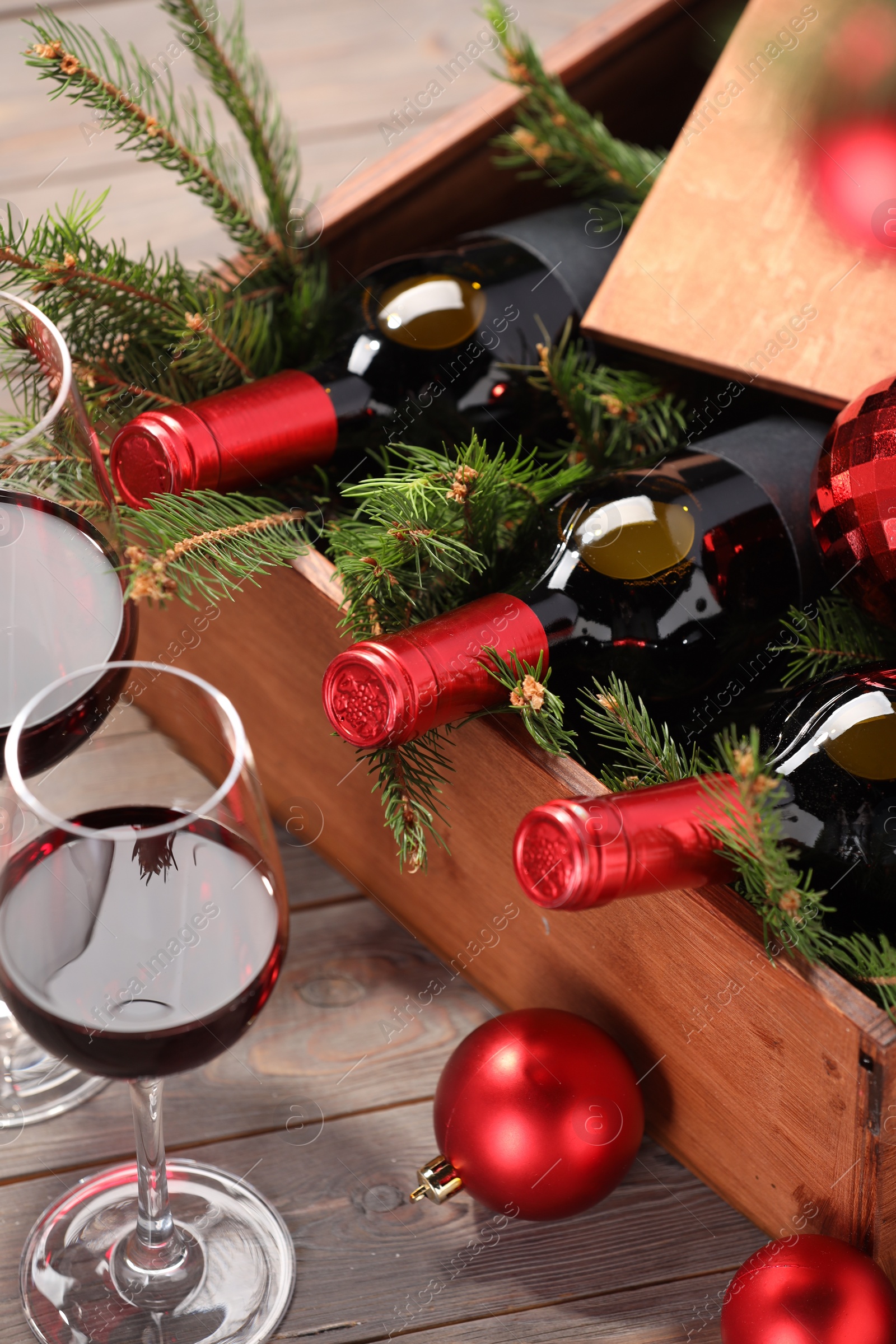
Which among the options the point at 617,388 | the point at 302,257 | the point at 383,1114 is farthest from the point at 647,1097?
the point at 302,257

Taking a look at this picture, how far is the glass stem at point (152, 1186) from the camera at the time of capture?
1.69 feet

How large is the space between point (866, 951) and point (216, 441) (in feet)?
1.25

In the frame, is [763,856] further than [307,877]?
No

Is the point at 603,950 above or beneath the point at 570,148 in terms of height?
beneath

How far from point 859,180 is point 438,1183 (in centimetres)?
57

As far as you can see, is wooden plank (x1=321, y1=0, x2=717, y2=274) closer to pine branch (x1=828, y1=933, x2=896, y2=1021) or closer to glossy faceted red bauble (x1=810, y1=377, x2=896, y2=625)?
glossy faceted red bauble (x1=810, y1=377, x2=896, y2=625)

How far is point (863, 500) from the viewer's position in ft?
1.80

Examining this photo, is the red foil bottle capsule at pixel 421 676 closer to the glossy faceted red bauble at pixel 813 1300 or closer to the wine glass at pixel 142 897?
the wine glass at pixel 142 897

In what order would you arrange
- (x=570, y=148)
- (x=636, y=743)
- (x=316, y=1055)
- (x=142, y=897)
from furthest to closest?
(x=570, y=148), (x=316, y=1055), (x=636, y=743), (x=142, y=897)

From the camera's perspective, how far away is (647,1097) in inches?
24.0

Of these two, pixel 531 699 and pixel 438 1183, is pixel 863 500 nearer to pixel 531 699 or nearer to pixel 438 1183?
pixel 531 699

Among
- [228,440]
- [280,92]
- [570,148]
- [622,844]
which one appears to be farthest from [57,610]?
[280,92]

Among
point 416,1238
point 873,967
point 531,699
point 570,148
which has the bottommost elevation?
point 416,1238

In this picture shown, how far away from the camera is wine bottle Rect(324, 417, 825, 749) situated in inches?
21.3
